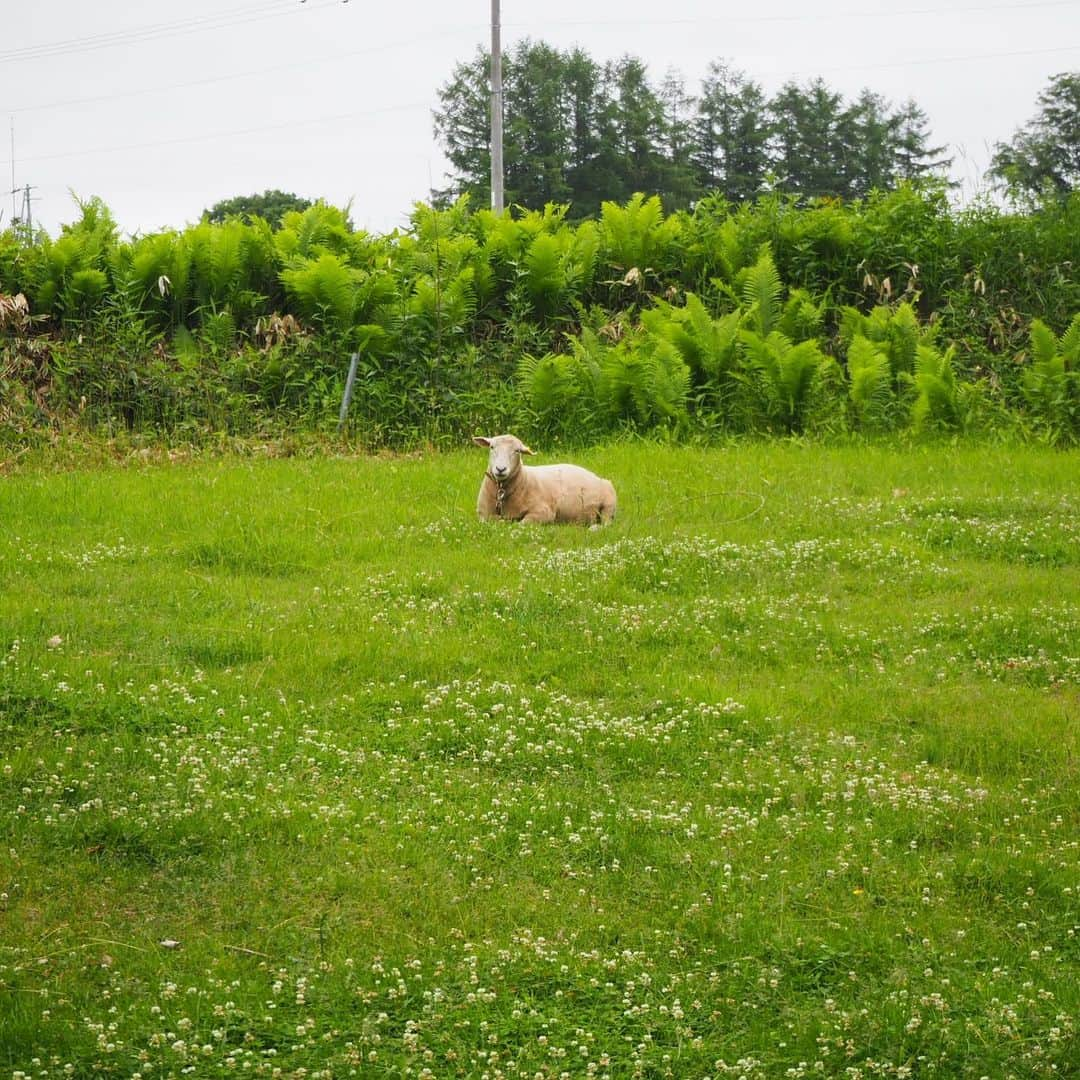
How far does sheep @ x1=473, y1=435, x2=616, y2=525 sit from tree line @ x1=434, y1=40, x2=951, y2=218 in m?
48.1

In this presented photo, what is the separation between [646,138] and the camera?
215 feet

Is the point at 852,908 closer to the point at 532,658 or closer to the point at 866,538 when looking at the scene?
the point at 532,658

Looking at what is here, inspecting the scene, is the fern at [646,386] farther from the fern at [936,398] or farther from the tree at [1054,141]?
the tree at [1054,141]

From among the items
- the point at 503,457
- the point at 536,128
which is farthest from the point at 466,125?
the point at 503,457

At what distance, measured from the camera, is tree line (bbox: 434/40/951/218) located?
6259 cm

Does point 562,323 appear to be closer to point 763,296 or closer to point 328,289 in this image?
point 763,296

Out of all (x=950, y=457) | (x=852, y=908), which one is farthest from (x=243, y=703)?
(x=950, y=457)

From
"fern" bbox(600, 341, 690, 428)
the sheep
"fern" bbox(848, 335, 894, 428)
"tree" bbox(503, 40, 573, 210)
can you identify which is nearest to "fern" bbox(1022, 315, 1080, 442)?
"fern" bbox(848, 335, 894, 428)

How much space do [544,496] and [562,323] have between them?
8.53 m

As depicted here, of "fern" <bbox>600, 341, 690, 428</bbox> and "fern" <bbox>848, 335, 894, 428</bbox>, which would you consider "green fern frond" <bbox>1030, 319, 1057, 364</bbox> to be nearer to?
"fern" <bbox>848, 335, 894, 428</bbox>

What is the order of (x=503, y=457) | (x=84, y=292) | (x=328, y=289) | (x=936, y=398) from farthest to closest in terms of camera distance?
1. (x=84, y=292)
2. (x=328, y=289)
3. (x=936, y=398)
4. (x=503, y=457)

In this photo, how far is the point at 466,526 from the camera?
1375 cm

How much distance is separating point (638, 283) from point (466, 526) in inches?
380

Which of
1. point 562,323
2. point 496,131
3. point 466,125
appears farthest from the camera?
point 466,125
